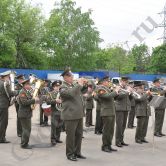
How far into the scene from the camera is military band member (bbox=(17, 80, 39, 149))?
31.9 ft

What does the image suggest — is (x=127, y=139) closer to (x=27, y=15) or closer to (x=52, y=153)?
(x=52, y=153)

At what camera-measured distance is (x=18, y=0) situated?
137 ft

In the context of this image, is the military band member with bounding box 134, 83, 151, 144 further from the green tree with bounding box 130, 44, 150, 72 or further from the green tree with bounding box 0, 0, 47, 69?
the green tree with bounding box 130, 44, 150, 72

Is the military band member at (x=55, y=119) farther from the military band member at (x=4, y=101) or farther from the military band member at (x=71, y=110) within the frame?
the military band member at (x=71, y=110)

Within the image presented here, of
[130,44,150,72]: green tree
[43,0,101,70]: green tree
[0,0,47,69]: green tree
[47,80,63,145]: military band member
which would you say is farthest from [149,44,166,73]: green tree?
[47,80,63,145]: military band member

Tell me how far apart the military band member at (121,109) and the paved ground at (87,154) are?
34 cm

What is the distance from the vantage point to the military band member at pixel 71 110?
8625 mm

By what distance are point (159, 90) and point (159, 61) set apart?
48.6 meters

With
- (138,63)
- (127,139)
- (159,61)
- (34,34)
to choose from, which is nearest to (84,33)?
(34,34)

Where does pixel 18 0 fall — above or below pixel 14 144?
above

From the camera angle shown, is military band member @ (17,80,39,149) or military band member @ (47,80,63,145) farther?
military band member @ (47,80,63,145)

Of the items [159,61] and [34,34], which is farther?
[159,61]

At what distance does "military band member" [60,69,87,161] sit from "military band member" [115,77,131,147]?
186 cm

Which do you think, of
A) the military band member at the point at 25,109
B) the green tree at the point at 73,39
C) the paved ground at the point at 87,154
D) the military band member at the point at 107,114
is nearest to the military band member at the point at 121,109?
the paved ground at the point at 87,154
